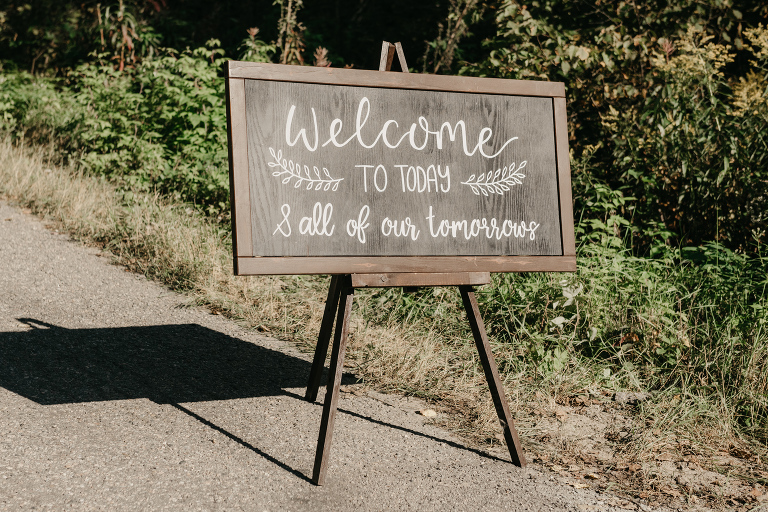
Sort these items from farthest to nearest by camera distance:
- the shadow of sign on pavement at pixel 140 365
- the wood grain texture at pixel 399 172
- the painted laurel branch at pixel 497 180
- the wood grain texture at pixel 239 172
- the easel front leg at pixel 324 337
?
1. the shadow of sign on pavement at pixel 140 365
2. the easel front leg at pixel 324 337
3. the painted laurel branch at pixel 497 180
4. the wood grain texture at pixel 399 172
5. the wood grain texture at pixel 239 172

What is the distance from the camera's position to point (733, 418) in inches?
149

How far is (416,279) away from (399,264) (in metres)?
0.10

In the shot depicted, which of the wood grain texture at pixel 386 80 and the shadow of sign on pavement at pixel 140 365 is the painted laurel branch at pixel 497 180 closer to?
the wood grain texture at pixel 386 80

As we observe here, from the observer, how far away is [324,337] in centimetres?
361

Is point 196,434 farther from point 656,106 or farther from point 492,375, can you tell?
point 656,106

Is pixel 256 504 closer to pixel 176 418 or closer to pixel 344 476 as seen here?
pixel 344 476

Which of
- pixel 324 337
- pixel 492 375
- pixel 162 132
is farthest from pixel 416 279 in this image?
pixel 162 132

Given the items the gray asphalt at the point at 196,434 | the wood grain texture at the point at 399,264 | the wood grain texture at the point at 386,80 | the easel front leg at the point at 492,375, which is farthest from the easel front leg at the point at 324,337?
the wood grain texture at the point at 386,80

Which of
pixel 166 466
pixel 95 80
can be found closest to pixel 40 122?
pixel 95 80

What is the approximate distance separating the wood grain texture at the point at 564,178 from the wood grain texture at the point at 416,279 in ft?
1.44

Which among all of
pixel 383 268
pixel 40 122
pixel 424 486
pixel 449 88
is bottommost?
pixel 424 486

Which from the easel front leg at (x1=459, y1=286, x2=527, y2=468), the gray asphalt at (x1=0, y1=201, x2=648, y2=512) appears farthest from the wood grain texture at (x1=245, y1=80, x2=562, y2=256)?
the gray asphalt at (x1=0, y1=201, x2=648, y2=512)

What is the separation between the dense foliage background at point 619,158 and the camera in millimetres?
4316

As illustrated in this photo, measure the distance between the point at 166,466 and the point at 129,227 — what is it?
361 centimetres
